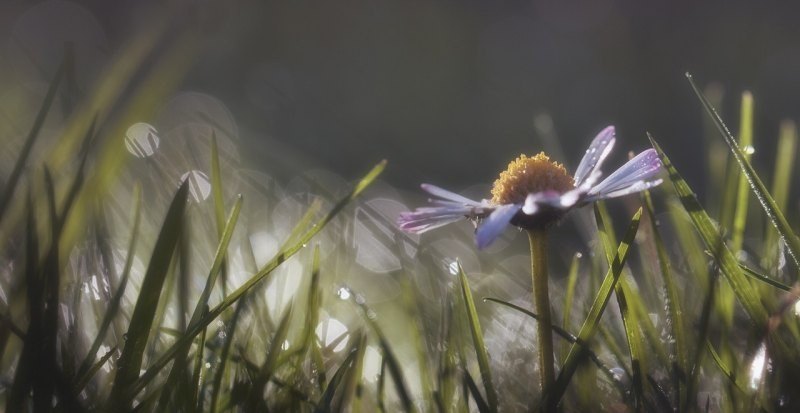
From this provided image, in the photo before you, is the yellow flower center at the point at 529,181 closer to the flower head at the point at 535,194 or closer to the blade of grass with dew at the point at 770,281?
the flower head at the point at 535,194

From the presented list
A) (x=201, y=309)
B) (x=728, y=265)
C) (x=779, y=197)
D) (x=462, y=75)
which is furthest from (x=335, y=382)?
(x=462, y=75)

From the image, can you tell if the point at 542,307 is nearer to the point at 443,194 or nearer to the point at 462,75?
the point at 443,194

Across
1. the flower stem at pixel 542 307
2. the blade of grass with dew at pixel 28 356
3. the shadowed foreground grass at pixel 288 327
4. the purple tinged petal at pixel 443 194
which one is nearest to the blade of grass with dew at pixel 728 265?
the shadowed foreground grass at pixel 288 327

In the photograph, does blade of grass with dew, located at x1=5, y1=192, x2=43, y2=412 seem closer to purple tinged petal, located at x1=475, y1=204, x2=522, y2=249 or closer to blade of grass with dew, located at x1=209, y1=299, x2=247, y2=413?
blade of grass with dew, located at x1=209, y1=299, x2=247, y2=413

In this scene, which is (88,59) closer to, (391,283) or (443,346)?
(391,283)

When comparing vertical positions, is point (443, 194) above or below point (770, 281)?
above

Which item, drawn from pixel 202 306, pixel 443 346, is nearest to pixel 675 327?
pixel 443 346
